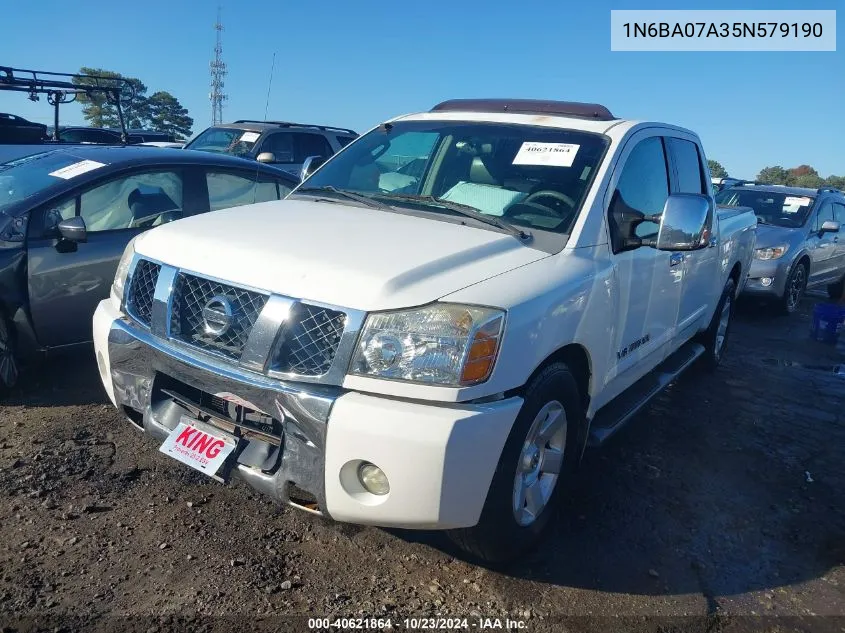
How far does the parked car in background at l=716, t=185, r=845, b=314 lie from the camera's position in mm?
8914

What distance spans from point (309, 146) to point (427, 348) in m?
9.94

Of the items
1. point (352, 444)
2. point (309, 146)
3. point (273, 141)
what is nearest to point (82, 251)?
point (352, 444)

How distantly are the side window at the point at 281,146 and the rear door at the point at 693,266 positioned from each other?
7585 mm

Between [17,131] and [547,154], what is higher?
[17,131]

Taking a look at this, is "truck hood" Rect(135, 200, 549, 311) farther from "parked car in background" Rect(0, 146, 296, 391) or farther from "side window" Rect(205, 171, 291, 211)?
"side window" Rect(205, 171, 291, 211)

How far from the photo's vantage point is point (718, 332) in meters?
6.02

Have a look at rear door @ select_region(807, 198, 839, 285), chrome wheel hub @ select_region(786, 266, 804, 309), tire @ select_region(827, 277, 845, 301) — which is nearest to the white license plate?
chrome wheel hub @ select_region(786, 266, 804, 309)

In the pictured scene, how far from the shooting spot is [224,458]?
260 cm

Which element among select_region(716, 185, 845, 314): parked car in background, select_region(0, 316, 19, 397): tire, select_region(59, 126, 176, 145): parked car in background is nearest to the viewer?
select_region(0, 316, 19, 397): tire

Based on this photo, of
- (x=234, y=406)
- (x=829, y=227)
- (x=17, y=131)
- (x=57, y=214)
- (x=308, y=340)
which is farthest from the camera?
(x=829, y=227)

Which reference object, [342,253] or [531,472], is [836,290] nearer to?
[531,472]

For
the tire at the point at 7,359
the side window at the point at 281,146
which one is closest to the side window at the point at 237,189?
the tire at the point at 7,359

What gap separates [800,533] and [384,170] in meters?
2.89

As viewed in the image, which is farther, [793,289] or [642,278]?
[793,289]
